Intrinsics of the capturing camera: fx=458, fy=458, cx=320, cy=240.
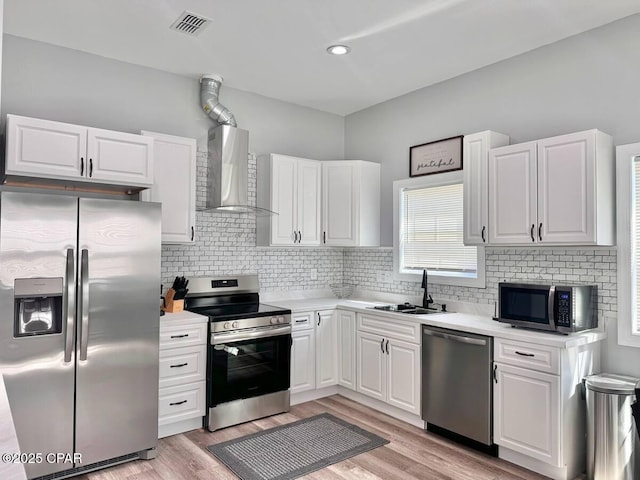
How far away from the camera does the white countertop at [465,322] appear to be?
2.94 meters

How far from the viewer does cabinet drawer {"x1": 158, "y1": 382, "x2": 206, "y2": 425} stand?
136 inches

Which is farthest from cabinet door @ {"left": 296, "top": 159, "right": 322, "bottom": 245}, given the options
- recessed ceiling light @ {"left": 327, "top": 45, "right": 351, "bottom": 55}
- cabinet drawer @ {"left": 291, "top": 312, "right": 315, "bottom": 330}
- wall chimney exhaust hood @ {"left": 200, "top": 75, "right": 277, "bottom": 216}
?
recessed ceiling light @ {"left": 327, "top": 45, "right": 351, "bottom": 55}

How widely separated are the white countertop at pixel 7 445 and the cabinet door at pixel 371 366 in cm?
314

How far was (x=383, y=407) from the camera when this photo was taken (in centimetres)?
413

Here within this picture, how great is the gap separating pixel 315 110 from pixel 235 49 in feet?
5.49

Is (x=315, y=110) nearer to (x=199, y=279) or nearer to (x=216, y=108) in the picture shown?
(x=216, y=108)

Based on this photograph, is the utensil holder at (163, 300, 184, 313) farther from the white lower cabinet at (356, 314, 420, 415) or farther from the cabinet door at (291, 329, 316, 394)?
the white lower cabinet at (356, 314, 420, 415)

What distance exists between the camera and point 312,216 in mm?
4742

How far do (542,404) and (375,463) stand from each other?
1174 mm

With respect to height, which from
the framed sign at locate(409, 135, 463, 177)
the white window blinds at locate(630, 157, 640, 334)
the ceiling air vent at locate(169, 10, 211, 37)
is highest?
the ceiling air vent at locate(169, 10, 211, 37)

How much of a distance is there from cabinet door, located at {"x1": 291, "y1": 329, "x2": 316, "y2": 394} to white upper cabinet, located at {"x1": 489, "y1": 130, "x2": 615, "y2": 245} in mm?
1901

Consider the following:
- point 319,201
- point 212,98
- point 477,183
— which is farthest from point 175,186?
point 477,183

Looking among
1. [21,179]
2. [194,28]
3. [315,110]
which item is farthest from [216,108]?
[21,179]

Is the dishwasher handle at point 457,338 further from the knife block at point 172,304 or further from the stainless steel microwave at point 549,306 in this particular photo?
the knife block at point 172,304
